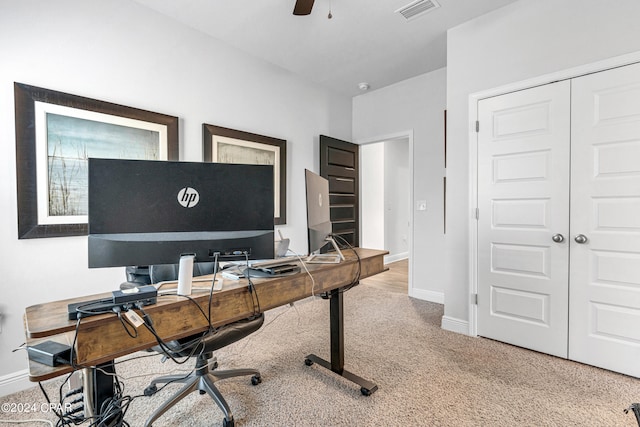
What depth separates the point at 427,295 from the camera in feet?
12.0

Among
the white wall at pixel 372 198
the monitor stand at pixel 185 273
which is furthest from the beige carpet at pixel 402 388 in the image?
the white wall at pixel 372 198

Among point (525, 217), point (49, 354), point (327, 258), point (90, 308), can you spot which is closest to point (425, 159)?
point (525, 217)

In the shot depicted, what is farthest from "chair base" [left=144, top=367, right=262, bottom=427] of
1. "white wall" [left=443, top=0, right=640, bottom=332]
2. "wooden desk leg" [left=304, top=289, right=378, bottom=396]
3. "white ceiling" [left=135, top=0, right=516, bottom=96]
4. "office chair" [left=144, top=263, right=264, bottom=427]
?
"white ceiling" [left=135, top=0, right=516, bottom=96]

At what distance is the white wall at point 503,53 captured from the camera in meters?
2.02

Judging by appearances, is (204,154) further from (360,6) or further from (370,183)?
(370,183)

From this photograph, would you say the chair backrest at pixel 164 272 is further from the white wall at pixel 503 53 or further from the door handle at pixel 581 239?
the door handle at pixel 581 239

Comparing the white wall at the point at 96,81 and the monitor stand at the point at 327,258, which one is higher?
the white wall at the point at 96,81

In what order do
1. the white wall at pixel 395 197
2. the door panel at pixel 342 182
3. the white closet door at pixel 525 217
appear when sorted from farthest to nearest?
1. the white wall at pixel 395 197
2. the door panel at pixel 342 182
3. the white closet door at pixel 525 217

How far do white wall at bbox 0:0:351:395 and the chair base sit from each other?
97cm

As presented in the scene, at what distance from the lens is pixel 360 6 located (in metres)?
2.39

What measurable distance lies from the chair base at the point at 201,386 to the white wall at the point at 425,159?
2475 mm

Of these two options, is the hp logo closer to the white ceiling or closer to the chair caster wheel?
the chair caster wheel

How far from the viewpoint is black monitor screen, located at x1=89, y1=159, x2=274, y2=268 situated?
100 cm

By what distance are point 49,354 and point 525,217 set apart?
2817mm
